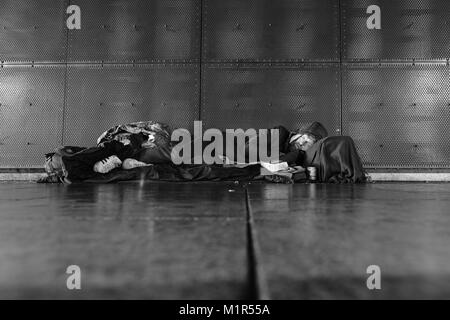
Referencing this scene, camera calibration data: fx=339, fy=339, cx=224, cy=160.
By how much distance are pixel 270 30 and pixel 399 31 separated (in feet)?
5.22

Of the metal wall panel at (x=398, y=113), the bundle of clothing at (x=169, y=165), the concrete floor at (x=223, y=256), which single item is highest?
the metal wall panel at (x=398, y=113)

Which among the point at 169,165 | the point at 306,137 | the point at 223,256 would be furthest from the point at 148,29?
the point at 223,256

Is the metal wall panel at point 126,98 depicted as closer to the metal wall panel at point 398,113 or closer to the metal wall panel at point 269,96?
the metal wall panel at point 269,96

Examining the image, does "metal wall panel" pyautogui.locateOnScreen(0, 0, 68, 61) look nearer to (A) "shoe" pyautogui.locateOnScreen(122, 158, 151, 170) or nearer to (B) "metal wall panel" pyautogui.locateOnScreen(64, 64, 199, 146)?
(B) "metal wall panel" pyautogui.locateOnScreen(64, 64, 199, 146)

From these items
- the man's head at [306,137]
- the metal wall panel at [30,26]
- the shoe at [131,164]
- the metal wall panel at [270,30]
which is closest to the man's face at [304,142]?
the man's head at [306,137]

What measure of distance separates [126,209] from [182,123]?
3.21m

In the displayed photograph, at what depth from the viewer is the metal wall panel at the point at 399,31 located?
4168mm

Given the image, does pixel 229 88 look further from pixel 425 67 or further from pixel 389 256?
pixel 389 256

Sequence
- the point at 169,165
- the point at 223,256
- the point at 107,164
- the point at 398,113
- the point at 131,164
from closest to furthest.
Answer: the point at 223,256, the point at 107,164, the point at 131,164, the point at 169,165, the point at 398,113

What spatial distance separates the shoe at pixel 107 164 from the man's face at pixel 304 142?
1840 mm

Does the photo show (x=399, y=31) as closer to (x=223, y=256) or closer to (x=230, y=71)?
(x=230, y=71)

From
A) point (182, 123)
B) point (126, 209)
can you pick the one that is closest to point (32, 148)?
point (182, 123)

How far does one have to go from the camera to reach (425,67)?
419 cm

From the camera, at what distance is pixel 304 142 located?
3.64 m
